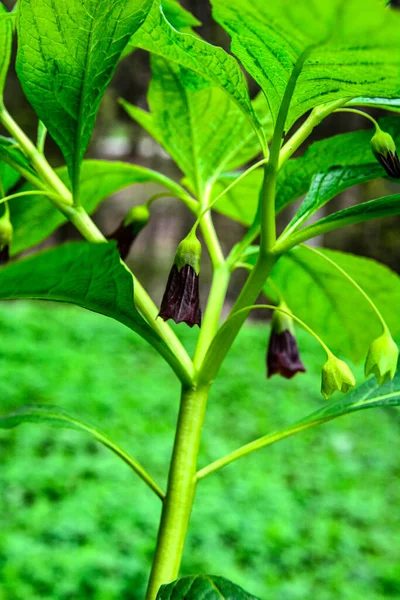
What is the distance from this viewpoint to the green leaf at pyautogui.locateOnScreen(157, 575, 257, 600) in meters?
0.39

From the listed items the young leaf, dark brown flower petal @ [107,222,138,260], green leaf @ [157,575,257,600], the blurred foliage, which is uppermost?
the blurred foliage

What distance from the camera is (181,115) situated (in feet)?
2.03

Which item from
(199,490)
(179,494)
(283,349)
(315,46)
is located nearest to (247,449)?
(179,494)

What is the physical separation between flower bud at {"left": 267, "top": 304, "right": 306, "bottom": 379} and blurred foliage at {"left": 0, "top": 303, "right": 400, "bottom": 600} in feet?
6.37

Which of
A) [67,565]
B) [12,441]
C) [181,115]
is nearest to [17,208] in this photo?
[181,115]

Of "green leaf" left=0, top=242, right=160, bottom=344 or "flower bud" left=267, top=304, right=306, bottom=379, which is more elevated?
"flower bud" left=267, top=304, right=306, bottom=379

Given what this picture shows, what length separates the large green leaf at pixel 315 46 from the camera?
0.30m

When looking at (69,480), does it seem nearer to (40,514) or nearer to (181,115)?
(40,514)

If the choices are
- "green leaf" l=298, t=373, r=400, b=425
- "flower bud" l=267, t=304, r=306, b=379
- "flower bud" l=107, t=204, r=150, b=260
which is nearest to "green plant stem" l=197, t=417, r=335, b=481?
"green leaf" l=298, t=373, r=400, b=425

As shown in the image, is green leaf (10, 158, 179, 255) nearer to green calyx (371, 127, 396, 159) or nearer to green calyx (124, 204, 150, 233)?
green calyx (124, 204, 150, 233)

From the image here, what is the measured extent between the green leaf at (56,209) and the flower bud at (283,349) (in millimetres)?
184

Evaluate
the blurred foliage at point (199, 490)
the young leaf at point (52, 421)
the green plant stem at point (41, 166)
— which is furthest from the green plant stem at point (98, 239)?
the blurred foliage at point (199, 490)

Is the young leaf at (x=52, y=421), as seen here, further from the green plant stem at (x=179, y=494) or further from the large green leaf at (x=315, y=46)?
the large green leaf at (x=315, y=46)

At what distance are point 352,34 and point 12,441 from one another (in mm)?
3503
